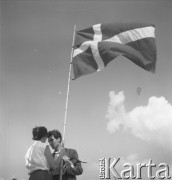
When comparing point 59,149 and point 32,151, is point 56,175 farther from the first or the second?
point 32,151

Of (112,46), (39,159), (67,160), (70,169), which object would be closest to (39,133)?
(39,159)

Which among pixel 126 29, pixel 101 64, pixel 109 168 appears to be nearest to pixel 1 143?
pixel 109 168

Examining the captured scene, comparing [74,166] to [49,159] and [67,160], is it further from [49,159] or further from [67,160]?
[49,159]

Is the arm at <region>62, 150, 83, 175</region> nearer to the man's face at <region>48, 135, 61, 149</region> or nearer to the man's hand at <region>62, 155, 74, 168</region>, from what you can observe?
the man's hand at <region>62, 155, 74, 168</region>

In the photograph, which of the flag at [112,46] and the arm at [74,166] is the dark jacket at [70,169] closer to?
the arm at [74,166]

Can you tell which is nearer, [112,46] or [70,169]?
[70,169]

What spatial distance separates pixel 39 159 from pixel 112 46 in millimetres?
1916

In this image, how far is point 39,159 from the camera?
10.2ft

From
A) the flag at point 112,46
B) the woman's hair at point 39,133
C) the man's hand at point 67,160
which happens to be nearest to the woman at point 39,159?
the woman's hair at point 39,133

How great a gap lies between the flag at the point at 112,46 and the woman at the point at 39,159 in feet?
4.73

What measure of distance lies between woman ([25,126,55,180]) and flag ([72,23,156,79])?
144 cm

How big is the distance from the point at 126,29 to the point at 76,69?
31.5 inches

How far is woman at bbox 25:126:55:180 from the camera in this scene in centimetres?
312

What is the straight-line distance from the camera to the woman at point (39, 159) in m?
3.12
